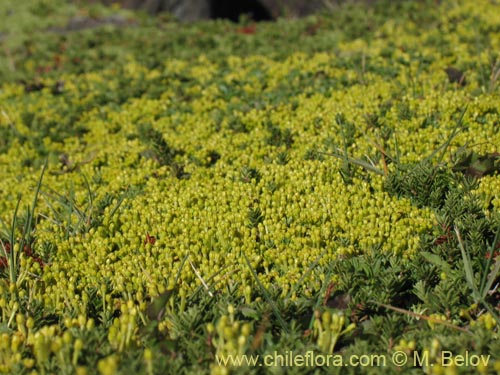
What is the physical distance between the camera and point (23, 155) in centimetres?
793

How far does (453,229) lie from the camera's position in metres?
4.62

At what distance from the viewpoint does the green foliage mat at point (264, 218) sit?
11.6 ft

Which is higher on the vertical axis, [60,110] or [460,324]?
[60,110]

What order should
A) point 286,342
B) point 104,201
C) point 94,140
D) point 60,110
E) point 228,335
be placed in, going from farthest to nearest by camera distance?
1. point 60,110
2. point 94,140
3. point 104,201
4. point 286,342
5. point 228,335

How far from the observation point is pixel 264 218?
203 inches

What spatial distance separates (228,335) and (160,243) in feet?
6.19

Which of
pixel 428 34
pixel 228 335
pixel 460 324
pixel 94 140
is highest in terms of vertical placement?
pixel 428 34

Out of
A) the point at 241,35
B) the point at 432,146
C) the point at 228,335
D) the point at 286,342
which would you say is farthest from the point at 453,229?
the point at 241,35

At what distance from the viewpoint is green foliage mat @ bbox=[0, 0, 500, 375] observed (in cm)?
354

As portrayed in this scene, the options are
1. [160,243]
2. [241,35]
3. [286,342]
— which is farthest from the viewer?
[241,35]

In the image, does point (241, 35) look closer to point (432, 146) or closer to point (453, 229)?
point (432, 146)

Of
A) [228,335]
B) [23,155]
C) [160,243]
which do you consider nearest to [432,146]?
[160,243]

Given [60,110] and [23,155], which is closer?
[23,155]

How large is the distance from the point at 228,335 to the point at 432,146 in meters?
3.71
